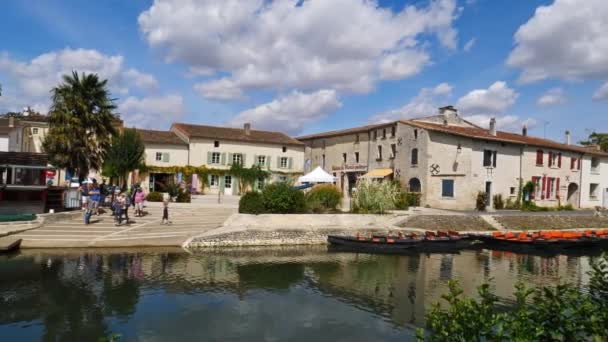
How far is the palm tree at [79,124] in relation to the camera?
23125 millimetres

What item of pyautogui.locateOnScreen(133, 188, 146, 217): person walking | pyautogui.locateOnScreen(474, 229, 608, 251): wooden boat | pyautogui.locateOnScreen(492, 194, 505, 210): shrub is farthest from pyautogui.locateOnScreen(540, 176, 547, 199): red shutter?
pyautogui.locateOnScreen(133, 188, 146, 217): person walking

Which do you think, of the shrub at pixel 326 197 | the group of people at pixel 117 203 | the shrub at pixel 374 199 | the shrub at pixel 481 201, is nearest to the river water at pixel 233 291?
the group of people at pixel 117 203

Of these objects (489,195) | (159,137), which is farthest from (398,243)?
(159,137)

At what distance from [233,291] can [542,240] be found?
16252 millimetres

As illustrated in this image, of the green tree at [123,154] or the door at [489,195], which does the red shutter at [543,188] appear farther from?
the green tree at [123,154]

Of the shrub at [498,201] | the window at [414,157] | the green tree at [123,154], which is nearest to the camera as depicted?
the green tree at [123,154]

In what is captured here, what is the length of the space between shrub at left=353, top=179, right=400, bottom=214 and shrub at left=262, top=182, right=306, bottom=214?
3.81 meters

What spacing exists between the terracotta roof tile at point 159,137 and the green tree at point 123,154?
5.03 metres

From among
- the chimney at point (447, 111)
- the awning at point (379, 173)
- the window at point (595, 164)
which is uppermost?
the chimney at point (447, 111)

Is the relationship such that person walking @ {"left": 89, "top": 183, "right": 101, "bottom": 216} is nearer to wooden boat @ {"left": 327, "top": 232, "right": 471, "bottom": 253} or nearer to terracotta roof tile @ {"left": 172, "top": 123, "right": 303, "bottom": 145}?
wooden boat @ {"left": 327, "top": 232, "right": 471, "bottom": 253}

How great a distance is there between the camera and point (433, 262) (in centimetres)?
1658

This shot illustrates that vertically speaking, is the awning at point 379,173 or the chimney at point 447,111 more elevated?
the chimney at point 447,111

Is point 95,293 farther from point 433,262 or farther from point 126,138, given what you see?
point 126,138

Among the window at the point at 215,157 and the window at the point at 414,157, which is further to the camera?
the window at the point at 215,157
